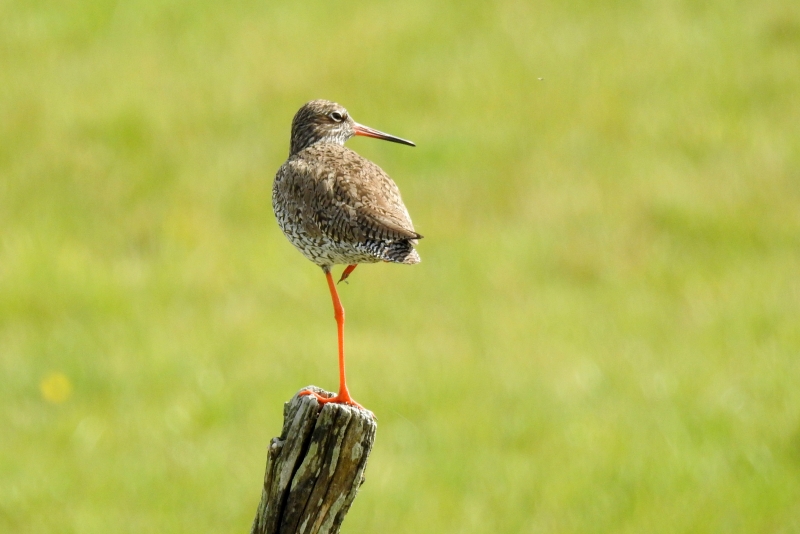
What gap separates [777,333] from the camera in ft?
49.8

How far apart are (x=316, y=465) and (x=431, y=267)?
36.1 feet

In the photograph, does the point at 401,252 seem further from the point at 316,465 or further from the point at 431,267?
the point at 431,267

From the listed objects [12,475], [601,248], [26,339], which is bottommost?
[12,475]

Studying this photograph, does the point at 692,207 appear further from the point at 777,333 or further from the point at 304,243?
the point at 304,243

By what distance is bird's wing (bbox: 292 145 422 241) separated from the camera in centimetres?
564

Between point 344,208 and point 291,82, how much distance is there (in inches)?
547

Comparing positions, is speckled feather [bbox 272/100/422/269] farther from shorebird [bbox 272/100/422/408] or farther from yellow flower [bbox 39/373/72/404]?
yellow flower [bbox 39/373/72/404]

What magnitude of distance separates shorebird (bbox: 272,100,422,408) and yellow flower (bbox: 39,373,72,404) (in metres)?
7.84

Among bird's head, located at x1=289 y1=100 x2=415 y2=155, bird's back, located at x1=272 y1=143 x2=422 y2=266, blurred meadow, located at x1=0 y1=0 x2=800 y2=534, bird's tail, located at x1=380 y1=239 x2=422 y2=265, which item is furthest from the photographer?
blurred meadow, located at x1=0 y1=0 x2=800 y2=534

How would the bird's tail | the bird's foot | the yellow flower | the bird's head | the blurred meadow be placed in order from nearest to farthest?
the bird's tail
the bird's foot
the bird's head
the blurred meadow
the yellow flower

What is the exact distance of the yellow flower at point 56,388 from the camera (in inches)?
530

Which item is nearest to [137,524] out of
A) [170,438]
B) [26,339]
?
[170,438]

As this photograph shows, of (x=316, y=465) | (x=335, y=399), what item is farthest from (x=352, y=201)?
(x=316, y=465)

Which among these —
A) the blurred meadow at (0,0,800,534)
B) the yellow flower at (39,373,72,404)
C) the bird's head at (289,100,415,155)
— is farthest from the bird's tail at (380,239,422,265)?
the yellow flower at (39,373,72,404)
